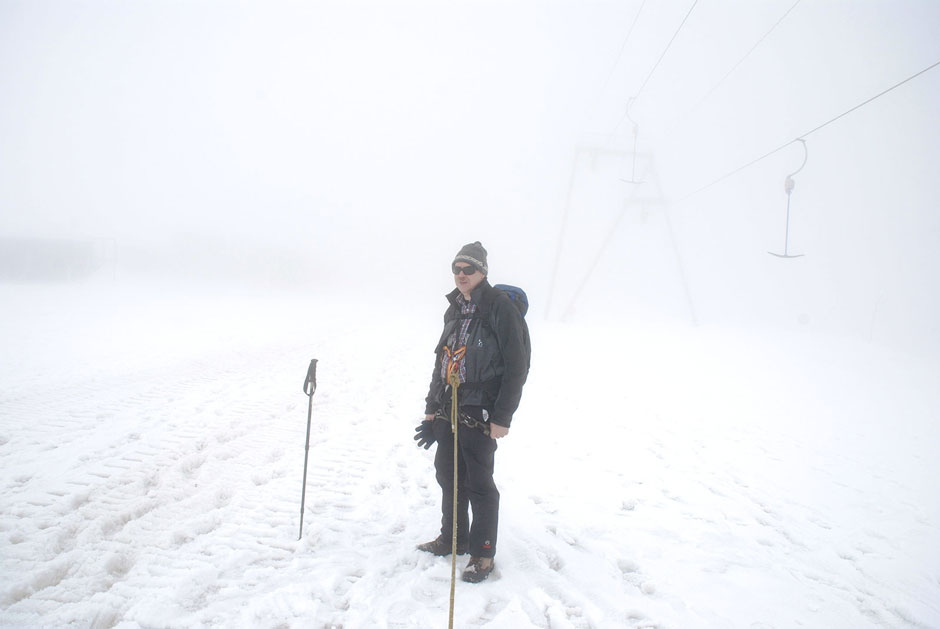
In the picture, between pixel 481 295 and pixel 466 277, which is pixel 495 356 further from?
pixel 466 277

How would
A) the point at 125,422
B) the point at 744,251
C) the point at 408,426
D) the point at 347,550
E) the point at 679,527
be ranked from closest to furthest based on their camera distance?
the point at 347,550, the point at 679,527, the point at 125,422, the point at 408,426, the point at 744,251

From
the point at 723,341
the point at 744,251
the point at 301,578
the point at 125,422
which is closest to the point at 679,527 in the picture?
the point at 301,578

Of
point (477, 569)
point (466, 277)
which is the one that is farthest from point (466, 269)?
point (477, 569)

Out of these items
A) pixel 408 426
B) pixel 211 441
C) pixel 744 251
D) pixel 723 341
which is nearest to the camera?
pixel 211 441

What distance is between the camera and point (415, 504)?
13.5 feet

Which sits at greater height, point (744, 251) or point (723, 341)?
point (744, 251)

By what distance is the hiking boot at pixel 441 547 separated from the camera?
10.8 ft

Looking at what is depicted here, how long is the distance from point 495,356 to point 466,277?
0.58 metres

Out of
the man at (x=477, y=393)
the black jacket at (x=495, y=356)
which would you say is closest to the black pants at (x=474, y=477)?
the man at (x=477, y=393)

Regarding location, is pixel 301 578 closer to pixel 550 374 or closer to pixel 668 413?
pixel 668 413

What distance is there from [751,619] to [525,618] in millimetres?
1451

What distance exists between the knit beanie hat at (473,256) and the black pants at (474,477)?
1.00 metres

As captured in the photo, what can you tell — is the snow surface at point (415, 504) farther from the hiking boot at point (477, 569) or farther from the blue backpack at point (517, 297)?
the blue backpack at point (517, 297)

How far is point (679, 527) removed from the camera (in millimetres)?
3982
